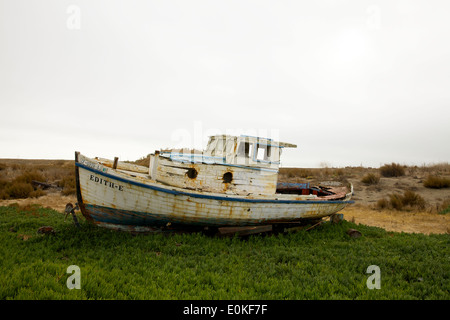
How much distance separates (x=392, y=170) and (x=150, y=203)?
2621cm

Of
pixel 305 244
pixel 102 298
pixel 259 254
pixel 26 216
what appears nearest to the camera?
pixel 102 298

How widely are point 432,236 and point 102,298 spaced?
11190 mm

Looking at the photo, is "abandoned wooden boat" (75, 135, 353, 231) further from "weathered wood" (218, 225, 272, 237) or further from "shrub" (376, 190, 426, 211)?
"shrub" (376, 190, 426, 211)

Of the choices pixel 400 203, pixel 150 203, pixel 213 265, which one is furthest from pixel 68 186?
pixel 400 203

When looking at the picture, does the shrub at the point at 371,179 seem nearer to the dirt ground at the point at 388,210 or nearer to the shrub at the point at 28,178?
the dirt ground at the point at 388,210

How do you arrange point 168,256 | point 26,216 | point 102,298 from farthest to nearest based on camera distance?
point 26,216 → point 168,256 → point 102,298

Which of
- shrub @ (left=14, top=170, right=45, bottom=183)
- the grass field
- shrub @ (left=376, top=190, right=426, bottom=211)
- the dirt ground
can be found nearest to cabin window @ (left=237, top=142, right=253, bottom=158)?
the grass field

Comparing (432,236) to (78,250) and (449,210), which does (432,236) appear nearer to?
(449,210)

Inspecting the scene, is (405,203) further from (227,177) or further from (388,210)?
(227,177)

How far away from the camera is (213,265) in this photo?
623 centimetres

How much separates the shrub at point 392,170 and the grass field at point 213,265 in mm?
18740

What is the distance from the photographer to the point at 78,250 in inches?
264

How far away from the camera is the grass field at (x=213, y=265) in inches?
190

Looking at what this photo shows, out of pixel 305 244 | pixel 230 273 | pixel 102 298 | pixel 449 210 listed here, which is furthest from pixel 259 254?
pixel 449 210
